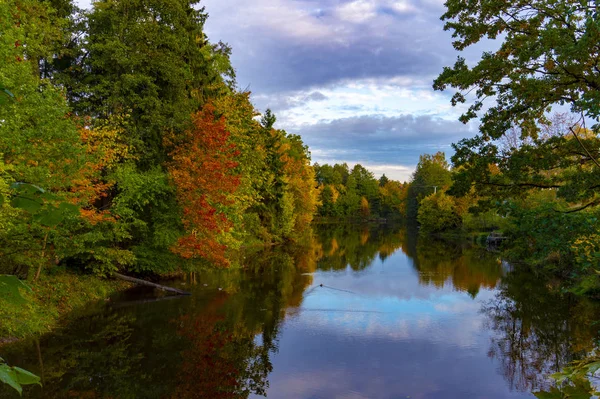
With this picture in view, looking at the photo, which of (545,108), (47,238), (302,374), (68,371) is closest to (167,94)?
(47,238)

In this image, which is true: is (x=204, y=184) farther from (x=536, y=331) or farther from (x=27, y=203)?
(x=27, y=203)

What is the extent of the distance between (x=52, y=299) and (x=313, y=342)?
32.9 ft

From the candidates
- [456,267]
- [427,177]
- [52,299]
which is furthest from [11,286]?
[427,177]

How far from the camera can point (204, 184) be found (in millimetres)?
19453

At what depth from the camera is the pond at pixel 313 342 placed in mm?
11234

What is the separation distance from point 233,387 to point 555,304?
53.5 ft

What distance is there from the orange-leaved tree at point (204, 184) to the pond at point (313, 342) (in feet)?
8.26

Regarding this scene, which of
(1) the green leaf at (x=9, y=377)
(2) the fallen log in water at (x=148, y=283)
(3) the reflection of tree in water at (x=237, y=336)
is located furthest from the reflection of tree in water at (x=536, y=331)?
(2) the fallen log in water at (x=148, y=283)

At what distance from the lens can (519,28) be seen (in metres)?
9.87

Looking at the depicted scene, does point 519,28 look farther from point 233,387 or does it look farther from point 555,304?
point 555,304

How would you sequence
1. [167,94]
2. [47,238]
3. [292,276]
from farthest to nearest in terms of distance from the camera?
[292,276]
[167,94]
[47,238]

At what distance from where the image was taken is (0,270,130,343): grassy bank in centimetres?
1194

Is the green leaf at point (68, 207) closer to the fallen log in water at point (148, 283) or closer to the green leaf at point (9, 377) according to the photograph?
the green leaf at point (9, 377)

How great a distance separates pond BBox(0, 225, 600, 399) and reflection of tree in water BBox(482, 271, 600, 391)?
0.17ft
